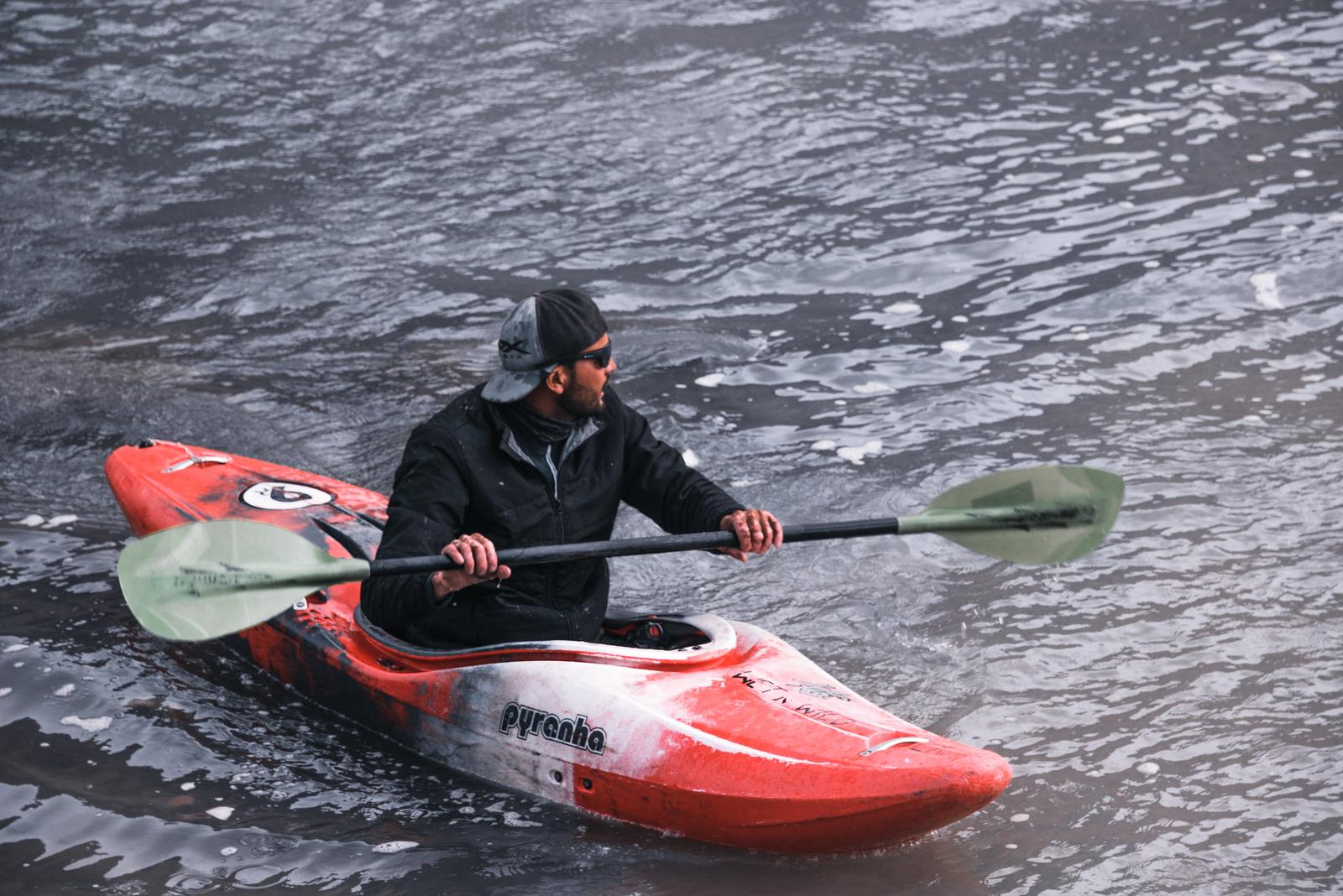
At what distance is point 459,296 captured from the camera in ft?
24.3

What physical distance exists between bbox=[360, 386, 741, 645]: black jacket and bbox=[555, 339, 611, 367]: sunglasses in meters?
0.19

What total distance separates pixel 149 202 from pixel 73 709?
5.08 metres

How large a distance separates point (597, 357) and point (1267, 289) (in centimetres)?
453

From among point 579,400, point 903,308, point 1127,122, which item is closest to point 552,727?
point 579,400

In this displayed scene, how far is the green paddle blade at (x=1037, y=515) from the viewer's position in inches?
152

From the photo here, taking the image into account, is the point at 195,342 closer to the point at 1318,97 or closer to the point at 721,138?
the point at 721,138

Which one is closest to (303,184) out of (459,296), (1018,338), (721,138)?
(459,296)

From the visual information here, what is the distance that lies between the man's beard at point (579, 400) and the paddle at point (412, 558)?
35cm

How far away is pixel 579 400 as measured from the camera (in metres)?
3.67

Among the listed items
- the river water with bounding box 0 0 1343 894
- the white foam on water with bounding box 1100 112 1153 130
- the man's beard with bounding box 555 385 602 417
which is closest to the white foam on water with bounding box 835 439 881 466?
the river water with bounding box 0 0 1343 894

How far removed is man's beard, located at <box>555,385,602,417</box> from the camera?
3.66 meters

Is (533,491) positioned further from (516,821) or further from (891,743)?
(891,743)

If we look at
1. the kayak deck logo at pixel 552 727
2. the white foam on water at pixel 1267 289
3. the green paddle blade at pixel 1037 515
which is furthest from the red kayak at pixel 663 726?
the white foam on water at pixel 1267 289

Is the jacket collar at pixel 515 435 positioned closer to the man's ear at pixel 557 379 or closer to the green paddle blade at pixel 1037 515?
the man's ear at pixel 557 379
